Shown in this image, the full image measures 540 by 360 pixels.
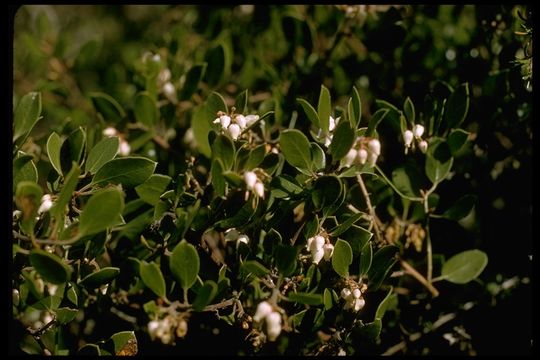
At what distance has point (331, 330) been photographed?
5.22 feet

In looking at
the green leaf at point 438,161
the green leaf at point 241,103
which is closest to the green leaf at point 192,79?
the green leaf at point 241,103

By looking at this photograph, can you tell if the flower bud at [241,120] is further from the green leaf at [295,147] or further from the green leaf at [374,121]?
the green leaf at [374,121]

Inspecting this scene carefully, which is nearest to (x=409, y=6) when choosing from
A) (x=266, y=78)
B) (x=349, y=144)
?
(x=266, y=78)

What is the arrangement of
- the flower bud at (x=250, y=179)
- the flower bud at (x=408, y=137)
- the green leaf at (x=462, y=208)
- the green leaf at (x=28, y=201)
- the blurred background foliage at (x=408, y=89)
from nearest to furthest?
the green leaf at (x=28, y=201) < the flower bud at (x=250, y=179) < the flower bud at (x=408, y=137) < the green leaf at (x=462, y=208) < the blurred background foliage at (x=408, y=89)

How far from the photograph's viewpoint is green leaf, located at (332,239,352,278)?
1.31 metres

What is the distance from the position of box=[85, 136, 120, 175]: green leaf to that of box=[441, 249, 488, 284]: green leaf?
45.1 inches

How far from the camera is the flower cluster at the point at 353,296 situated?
141 centimetres

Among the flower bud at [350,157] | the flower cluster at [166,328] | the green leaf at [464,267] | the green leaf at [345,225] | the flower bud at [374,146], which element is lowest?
the green leaf at [464,267]

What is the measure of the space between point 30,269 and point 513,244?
1.73 metres

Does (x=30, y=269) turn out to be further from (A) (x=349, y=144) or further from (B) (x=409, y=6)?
(B) (x=409, y=6)

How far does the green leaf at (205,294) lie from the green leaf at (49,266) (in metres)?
0.31

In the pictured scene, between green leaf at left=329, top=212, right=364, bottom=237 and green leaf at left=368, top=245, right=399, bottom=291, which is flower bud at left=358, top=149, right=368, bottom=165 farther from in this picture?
green leaf at left=368, top=245, right=399, bottom=291

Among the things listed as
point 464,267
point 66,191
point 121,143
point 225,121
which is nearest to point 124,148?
point 121,143

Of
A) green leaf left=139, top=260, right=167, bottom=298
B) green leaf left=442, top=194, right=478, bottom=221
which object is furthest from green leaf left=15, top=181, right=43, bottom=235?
green leaf left=442, top=194, right=478, bottom=221
